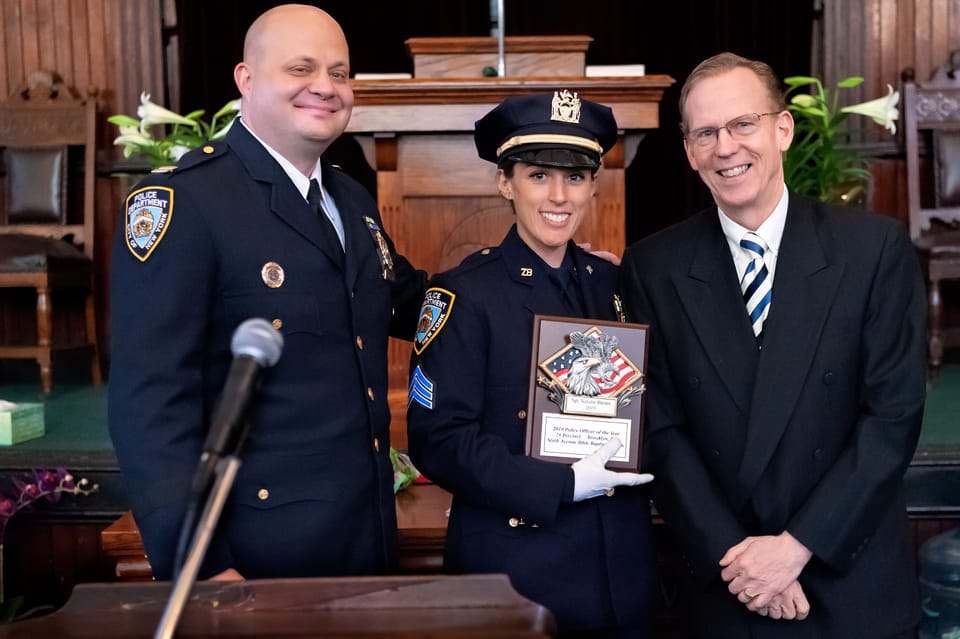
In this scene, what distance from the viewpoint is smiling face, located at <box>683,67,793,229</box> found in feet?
5.99

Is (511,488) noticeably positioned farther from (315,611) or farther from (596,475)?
(315,611)

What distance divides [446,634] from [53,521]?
2.43 metres

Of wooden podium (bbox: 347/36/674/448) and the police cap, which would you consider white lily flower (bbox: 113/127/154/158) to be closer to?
wooden podium (bbox: 347/36/674/448)

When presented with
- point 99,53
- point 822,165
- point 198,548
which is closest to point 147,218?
point 198,548

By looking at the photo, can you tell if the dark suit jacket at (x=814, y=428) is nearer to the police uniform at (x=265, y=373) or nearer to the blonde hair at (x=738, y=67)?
the blonde hair at (x=738, y=67)

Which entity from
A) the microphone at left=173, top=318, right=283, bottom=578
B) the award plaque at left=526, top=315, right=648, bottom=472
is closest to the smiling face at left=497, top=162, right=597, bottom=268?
the award plaque at left=526, top=315, right=648, bottom=472

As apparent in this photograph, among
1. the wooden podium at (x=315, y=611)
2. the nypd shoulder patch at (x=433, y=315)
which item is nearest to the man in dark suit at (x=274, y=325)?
the nypd shoulder patch at (x=433, y=315)

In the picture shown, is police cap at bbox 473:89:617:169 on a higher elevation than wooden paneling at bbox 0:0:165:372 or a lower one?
lower

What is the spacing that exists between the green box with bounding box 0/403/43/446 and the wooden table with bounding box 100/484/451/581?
0.92 metres

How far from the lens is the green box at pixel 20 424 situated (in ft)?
10.9

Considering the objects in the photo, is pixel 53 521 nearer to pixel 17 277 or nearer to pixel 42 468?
pixel 42 468

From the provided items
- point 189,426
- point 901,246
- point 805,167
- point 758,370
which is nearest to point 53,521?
point 189,426

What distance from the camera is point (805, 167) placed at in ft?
13.1

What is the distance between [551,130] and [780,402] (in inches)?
26.1
